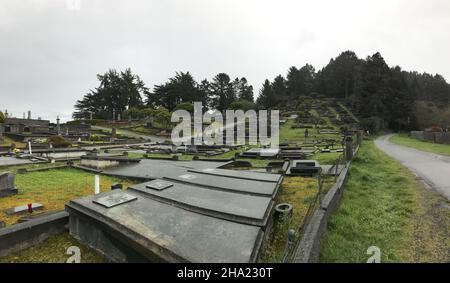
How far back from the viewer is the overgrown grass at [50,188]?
20.7 ft

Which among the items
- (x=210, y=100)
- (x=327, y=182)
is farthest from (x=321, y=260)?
(x=210, y=100)

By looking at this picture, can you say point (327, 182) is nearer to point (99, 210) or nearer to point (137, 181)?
point (137, 181)

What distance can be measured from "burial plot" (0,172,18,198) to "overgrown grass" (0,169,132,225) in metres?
0.20

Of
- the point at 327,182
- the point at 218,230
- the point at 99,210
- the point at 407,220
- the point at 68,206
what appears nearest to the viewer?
the point at 218,230

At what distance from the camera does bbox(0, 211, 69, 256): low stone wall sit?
409 cm

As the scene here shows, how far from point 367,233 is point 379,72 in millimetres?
58432

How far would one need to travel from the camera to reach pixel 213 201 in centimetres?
523

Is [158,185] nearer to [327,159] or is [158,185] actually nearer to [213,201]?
[213,201]

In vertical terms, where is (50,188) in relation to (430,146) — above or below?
below

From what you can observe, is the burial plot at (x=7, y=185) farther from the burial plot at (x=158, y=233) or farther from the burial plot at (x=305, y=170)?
the burial plot at (x=305, y=170)

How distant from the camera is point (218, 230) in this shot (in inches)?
157

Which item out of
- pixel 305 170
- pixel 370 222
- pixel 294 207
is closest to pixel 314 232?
pixel 294 207

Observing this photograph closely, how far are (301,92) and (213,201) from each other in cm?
8280

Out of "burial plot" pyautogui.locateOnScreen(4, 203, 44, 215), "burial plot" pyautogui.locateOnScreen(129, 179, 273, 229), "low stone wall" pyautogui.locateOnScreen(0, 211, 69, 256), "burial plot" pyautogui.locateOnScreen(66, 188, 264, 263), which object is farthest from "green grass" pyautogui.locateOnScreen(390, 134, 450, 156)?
"burial plot" pyautogui.locateOnScreen(4, 203, 44, 215)
